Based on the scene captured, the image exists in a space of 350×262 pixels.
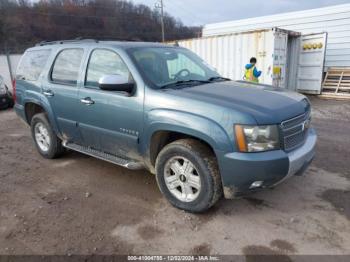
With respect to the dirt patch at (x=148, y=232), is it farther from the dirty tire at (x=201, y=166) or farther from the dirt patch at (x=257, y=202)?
the dirt patch at (x=257, y=202)

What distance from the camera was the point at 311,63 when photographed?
40.7 ft

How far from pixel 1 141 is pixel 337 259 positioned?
6845 millimetres

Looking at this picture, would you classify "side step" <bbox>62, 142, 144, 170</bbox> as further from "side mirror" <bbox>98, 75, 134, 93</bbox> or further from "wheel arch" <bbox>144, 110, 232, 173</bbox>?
"side mirror" <bbox>98, 75, 134, 93</bbox>

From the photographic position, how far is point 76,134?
4492 millimetres

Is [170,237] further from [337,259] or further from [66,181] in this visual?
[66,181]

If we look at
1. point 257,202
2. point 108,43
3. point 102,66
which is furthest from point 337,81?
point 102,66

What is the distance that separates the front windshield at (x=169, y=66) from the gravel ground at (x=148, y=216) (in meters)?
1.53

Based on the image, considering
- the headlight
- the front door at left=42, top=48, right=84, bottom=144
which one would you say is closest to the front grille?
the headlight

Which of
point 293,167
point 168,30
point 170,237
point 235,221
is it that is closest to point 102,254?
point 170,237

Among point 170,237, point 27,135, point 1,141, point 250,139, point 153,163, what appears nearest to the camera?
point 250,139

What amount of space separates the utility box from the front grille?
7.33m

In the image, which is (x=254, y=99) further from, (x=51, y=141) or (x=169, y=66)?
(x=51, y=141)

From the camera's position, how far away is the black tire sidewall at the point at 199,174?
3.18 meters

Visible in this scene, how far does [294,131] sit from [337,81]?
1147 centimetres
